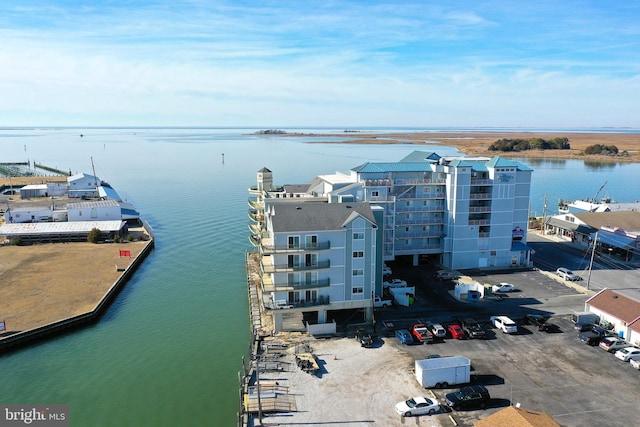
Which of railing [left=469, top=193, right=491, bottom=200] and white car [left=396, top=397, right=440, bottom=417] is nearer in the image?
white car [left=396, top=397, right=440, bottom=417]

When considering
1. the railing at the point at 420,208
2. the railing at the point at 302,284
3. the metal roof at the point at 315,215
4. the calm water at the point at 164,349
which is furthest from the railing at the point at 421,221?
the calm water at the point at 164,349

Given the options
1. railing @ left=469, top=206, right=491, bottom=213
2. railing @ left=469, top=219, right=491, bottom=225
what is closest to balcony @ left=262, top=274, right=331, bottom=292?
railing @ left=469, top=219, right=491, bottom=225

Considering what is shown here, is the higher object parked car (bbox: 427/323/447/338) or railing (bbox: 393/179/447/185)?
railing (bbox: 393/179/447/185)

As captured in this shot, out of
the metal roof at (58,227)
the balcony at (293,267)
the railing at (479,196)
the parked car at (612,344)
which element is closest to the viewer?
the parked car at (612,344)

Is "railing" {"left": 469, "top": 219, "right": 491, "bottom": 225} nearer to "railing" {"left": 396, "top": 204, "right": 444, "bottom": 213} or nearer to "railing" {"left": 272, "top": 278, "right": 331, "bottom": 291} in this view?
"railing" {"left": 396, "top": 204, "right": 444, "bottom": 213}

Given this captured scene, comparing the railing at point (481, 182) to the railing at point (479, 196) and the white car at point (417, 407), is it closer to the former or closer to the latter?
the railing at point (479, 196)
